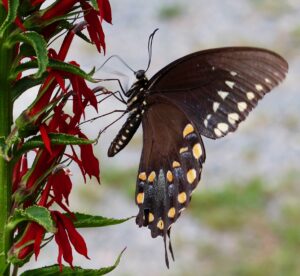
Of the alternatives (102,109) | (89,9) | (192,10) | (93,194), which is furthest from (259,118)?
(89,9)

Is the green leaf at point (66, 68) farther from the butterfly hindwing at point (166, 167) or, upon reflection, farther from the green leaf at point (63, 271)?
the butterfly hindwing at point (166, 167)

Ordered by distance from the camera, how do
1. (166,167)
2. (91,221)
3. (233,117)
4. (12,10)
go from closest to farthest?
(12,10), (91,221), (233,117), (166,167)

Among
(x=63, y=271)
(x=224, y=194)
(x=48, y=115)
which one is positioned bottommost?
(x=63, y=271)

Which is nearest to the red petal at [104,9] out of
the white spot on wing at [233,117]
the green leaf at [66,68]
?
the green leaf at [66,68]

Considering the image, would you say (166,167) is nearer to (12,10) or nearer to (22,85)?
(22,85)

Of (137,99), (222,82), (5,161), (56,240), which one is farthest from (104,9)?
(137,99)

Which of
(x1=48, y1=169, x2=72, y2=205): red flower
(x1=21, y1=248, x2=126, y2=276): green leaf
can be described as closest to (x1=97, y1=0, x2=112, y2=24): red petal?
(x1=48, y1=169, x2=72, y2=205): red flower
